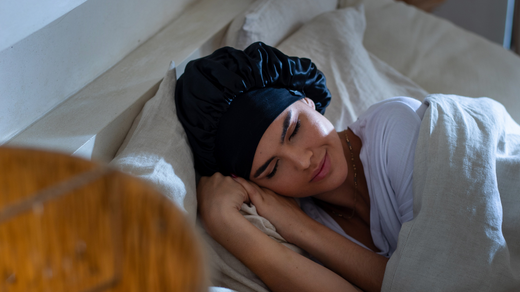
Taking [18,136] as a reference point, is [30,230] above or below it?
below

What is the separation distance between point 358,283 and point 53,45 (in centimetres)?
92

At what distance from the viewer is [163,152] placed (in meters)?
0.88

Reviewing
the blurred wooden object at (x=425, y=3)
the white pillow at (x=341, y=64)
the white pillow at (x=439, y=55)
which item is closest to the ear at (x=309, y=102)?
the white pillow at (x=341, y=64)

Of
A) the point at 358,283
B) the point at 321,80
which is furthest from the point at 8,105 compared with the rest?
the point at 358,283

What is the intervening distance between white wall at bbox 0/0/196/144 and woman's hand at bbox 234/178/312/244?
490 mm

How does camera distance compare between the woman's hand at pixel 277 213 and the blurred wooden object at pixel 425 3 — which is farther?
the blurred wooden object at pixel 425 3

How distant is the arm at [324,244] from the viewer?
955 mm

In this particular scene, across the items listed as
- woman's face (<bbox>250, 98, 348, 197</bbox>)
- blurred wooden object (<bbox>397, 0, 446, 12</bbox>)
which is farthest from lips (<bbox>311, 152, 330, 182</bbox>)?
blurred wooden object (<bbox>397, 0, 446, 12</bbox>)

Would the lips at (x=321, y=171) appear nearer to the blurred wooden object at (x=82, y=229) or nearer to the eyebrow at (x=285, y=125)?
the eyebrow at (x=285, y=125)

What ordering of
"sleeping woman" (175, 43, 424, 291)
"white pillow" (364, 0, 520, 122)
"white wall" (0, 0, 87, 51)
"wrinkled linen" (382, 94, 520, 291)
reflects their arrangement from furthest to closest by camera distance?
1. "white pillow" (364, 0, 520, 122)
2. "sleeping woman" (175, 43, 424, 291)
3. "wrinkled linen" (382, 94, 520, 291)
4. "white wall" (0, 0, 87, 51)

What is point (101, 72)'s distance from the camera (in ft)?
3.60

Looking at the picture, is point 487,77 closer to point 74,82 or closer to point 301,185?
point 301,185

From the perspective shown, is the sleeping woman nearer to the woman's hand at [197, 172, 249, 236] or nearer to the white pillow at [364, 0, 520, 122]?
the woman's hand at [197, 172, 249, 236]

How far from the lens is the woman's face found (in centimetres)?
96
